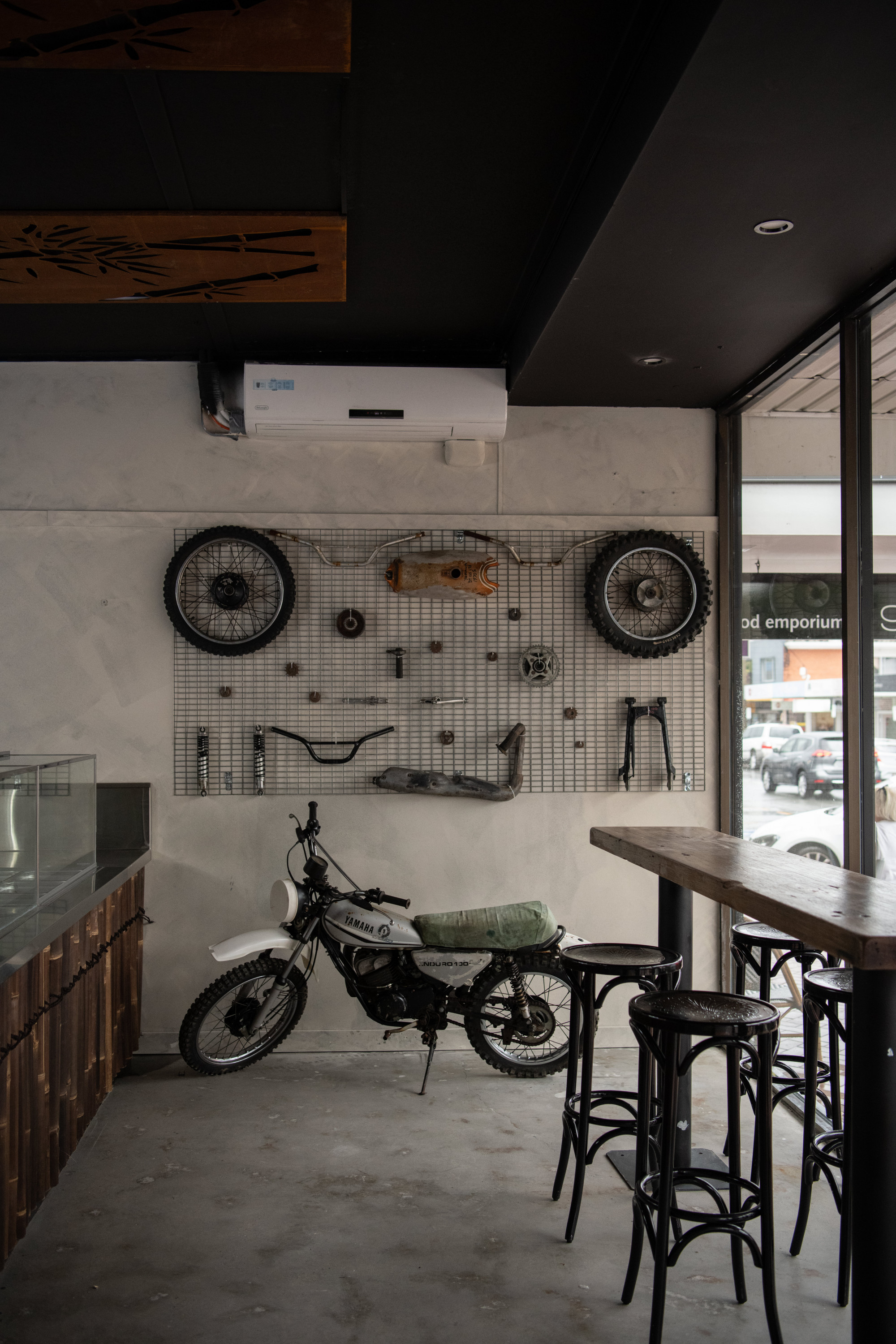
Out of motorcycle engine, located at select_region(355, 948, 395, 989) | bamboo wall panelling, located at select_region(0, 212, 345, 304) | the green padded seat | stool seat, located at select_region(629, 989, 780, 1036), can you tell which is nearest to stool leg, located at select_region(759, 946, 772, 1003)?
stool seat, located at select_region(629, 989, 780, 1036)

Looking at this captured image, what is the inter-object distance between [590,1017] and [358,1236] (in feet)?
3.06

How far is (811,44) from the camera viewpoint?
1.98m

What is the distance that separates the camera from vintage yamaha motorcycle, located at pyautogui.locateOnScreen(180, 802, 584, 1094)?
3775 mm

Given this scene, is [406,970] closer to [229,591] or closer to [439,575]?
[439,575]

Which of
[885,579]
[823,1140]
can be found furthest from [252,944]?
[885,579]

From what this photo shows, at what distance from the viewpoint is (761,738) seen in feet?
13.7

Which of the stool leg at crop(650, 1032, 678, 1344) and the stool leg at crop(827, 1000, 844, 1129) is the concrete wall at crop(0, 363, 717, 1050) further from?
the stool leg at crop(650, 1032, 678, 1344)

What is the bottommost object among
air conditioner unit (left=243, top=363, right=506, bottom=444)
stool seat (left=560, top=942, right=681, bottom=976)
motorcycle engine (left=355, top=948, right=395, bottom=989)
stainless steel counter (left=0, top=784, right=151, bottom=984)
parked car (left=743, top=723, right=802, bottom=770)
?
motorcycle engine (left=355, top=948, right=395, bottom=989)

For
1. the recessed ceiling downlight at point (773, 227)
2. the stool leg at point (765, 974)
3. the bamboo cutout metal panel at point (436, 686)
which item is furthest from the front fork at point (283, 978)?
the recessed ceiling downlight at point (773, 227)

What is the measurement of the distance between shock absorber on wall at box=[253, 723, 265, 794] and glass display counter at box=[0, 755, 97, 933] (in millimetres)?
799

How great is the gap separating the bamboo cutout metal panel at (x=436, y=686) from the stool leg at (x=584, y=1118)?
5.83 feet

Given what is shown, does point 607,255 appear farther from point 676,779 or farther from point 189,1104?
point 189,1104

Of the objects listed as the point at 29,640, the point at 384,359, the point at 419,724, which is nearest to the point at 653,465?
the point at 384,359

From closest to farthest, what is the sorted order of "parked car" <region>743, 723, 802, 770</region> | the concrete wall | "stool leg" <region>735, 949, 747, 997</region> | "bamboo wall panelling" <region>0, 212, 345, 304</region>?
"bamboo wall panelling" <region>0, 212, 345, 304</region> → "stool leg" <region>735, 949, 747, 997</region> → "parked car" <region>743, 723, 802, 770</region> → the concrete wall
